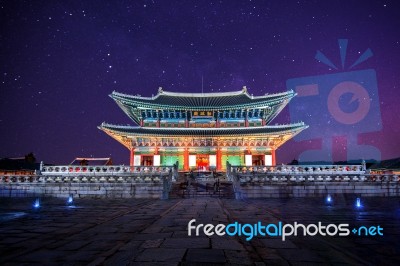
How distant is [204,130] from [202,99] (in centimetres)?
520

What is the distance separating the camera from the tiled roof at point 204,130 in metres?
27.2

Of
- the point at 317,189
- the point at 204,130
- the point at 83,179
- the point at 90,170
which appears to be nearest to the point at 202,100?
the point at 204,130

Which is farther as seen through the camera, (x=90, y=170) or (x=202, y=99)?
(x=202, y=99)

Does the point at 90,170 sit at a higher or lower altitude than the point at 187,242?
higher

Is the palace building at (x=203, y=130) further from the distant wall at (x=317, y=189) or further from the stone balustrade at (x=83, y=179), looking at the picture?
the distant wall at (x=317, y=189)

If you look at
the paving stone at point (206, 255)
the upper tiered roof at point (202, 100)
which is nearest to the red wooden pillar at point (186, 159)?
the upper tiered roof at point (202, 100)

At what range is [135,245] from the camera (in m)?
4.18

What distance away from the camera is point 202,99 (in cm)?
3139

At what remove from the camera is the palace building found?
27.7 metres

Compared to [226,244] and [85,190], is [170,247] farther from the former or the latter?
[85,190]

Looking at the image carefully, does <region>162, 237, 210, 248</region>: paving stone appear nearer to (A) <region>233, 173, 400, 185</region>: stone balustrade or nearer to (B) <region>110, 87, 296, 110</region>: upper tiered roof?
(A) <region>233, 173, 400, 185</region>: stone balustrade

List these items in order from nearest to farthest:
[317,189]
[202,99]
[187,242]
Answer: [187,242] → [317,189] → [202,99]

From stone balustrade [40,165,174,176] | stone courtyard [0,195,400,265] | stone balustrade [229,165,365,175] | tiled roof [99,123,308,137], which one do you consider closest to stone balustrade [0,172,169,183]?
stone balustrade [40,165,174,176]

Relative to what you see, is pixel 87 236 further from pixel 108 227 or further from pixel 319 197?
pixel 319 197
